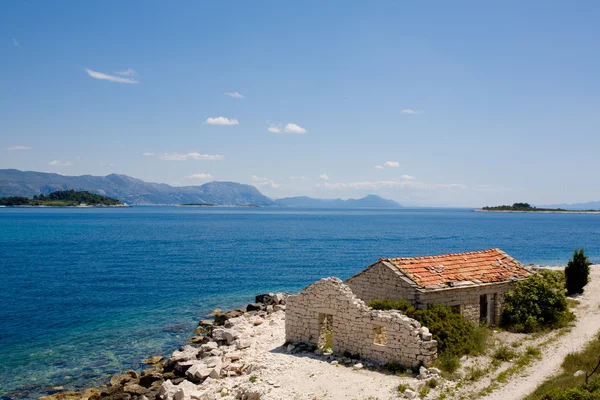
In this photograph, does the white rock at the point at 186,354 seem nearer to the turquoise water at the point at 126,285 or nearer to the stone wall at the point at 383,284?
the turquoise water at the point at 126,285

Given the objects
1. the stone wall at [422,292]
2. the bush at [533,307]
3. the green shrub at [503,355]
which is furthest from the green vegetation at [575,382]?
the stone wall at [422,292]

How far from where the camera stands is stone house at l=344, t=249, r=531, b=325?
22234 millimetres

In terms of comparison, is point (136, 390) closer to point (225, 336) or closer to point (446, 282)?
point (225, 336)

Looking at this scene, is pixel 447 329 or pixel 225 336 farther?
pixel 225 336

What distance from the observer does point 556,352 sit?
21.1 meters

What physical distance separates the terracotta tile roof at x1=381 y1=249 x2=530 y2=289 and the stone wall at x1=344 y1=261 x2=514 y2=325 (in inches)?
13.3

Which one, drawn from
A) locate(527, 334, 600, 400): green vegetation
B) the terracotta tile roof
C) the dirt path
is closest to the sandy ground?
the dirt path

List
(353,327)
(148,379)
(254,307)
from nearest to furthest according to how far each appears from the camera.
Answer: (353,327), (148,379), (254,307)

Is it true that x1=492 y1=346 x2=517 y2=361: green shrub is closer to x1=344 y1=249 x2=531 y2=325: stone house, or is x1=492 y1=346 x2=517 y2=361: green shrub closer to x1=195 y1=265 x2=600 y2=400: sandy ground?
x1=195 y1=265 x2=600 y2=400: sandy ground

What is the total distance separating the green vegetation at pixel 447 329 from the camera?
19797 mm

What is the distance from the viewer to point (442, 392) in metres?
16.8

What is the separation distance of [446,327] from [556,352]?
17.7ft

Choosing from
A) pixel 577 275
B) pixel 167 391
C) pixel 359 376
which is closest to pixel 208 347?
pixel 167 391

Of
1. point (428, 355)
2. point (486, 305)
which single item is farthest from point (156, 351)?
point (486, 305)
